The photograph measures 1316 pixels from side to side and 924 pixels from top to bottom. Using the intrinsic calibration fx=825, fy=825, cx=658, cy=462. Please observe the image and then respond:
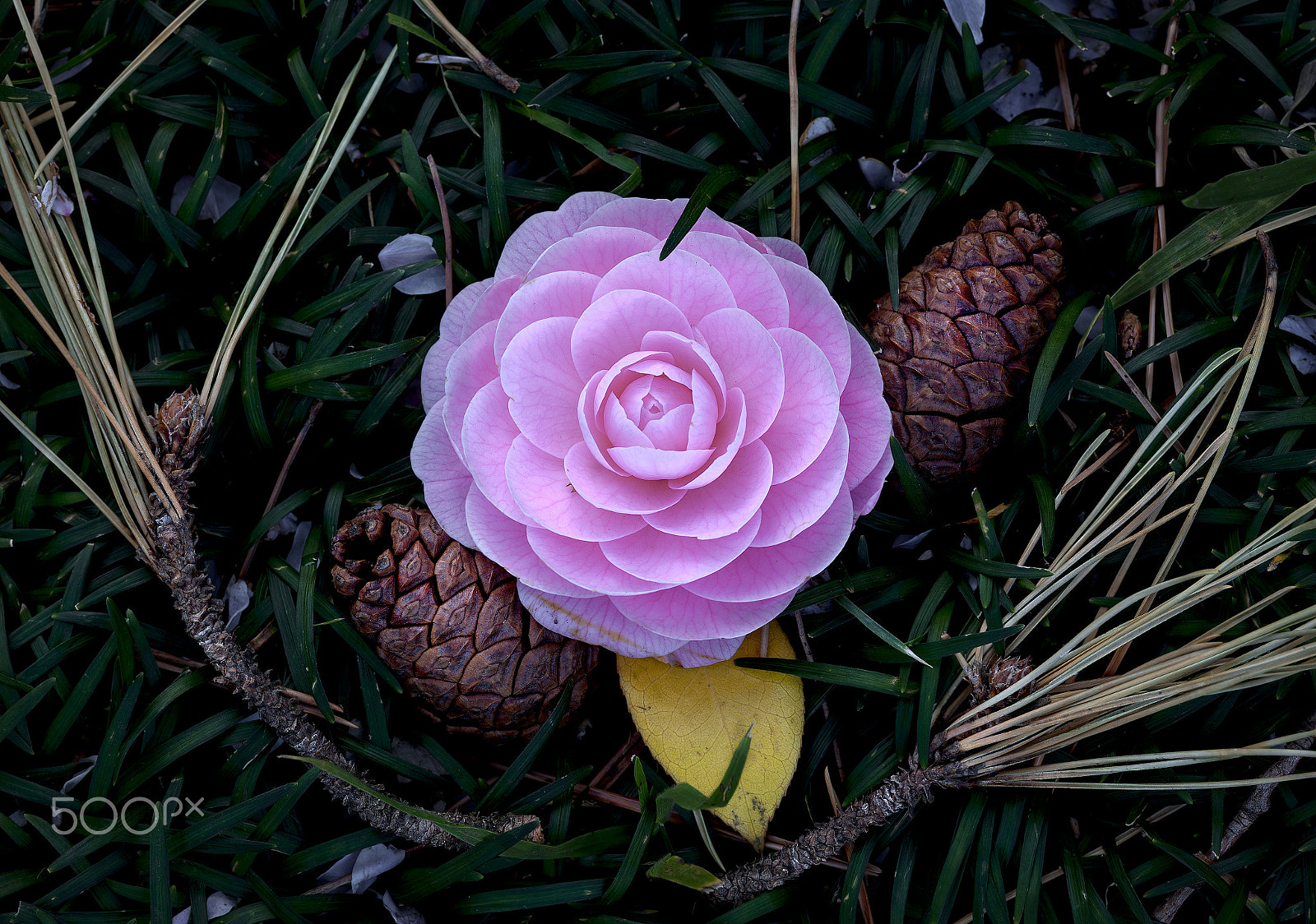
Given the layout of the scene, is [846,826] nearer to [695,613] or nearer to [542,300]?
[695,613]

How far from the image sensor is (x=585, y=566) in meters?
1.04

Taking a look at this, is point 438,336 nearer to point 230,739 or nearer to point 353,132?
point 353,132

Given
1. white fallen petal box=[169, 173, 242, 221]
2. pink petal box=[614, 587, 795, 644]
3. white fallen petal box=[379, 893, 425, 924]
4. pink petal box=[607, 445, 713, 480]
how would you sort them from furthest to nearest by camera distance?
white fallen petal box=[169, 173, 242, 221] → white fallen petal box=[379, 893, 425, 924] → pink petal box=[614, 587, 795, 644] → pink petal box=[607, 445, 713, 480]

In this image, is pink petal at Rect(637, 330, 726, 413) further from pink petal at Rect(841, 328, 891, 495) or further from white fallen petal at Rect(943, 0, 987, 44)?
white fallen petal at Rect(943, 0, 987, 44)

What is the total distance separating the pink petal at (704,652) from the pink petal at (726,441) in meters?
0.24

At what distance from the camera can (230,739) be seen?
3.95 feet

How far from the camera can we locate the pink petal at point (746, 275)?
107 centimetres

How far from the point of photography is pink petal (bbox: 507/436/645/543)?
1026 millimetres

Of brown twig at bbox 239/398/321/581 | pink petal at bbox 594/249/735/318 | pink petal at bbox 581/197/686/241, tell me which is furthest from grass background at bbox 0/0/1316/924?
pink petal at bbox 594/249/735/318

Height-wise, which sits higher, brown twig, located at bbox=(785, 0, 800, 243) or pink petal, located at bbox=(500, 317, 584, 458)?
brown twig, located at bbox=(785, 0, 800, 243)

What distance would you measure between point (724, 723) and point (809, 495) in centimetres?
40

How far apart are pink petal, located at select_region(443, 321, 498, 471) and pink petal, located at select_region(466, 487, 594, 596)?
77 millimetres

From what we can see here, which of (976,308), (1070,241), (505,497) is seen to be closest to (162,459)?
(505,497)

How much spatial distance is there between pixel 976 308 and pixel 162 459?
1.20 metres
